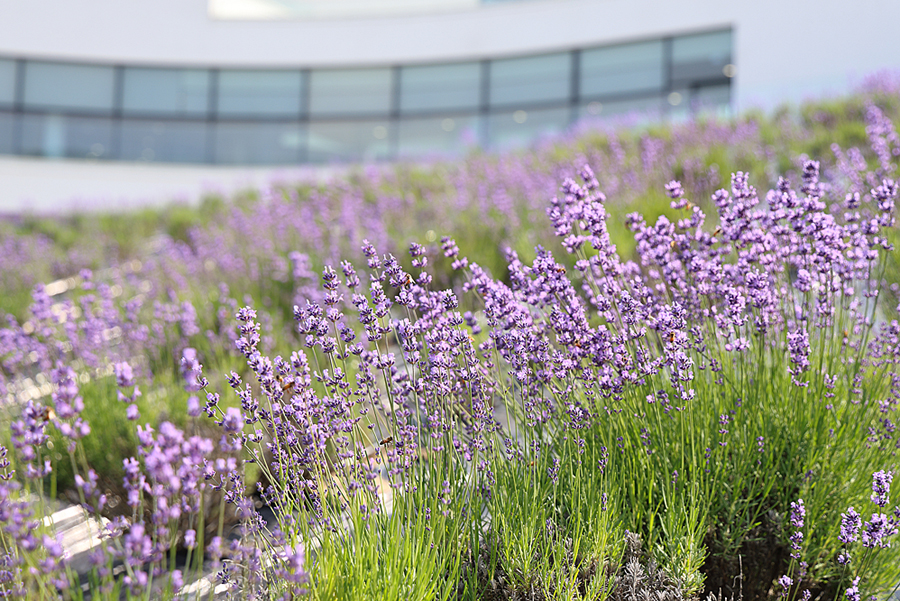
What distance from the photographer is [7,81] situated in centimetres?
1550

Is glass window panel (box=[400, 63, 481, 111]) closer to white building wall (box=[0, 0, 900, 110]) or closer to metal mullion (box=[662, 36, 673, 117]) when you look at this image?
white building wall (box=[0, 0, 900, 110])

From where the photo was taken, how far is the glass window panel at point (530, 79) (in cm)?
1489

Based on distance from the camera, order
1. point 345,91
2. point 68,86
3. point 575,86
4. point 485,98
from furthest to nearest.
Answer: point 345,91 < point 68,86 < point 485,98 < point 575,86

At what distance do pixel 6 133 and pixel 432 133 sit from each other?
9.63 meters

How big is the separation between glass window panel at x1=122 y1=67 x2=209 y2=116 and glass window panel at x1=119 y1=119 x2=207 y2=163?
0.98 feet

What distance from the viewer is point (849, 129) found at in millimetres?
6516

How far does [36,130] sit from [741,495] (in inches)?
691

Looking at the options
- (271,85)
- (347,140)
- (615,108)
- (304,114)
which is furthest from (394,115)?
(615,108)

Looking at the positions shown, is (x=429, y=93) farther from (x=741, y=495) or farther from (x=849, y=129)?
(x=741, y=495)

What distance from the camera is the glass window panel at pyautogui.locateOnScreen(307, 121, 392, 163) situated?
52.4ft

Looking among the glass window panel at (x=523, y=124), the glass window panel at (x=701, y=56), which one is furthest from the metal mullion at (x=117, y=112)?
the glass window panel at (x=701, y=56)

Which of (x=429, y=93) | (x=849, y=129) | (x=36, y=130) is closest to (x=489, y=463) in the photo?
Answer: (x=849, y=129)

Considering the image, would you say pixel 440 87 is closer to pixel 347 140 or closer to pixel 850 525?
pixel 347 140

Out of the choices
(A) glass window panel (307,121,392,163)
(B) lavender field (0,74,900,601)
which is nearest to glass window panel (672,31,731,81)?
(A) glass window panel (307,121,392,163)
